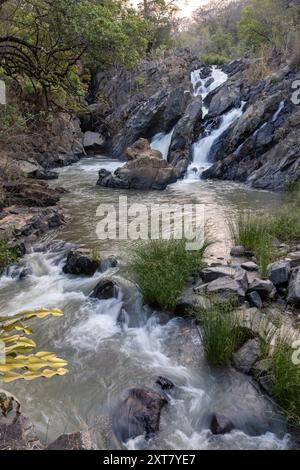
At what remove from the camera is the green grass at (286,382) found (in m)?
3.23

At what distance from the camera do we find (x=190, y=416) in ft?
12.1

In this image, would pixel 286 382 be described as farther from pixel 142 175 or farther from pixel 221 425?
pixel 142 175

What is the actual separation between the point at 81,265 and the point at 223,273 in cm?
251

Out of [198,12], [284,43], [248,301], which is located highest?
[198,12]

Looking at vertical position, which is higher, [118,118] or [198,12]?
[198,12]

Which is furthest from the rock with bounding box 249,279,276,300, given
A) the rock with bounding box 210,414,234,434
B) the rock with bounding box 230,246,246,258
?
the rock with bounding box 210,414,234,434

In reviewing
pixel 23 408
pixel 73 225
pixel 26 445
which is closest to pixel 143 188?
pixel 73 225

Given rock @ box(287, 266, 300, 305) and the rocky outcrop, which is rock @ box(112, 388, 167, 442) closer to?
rock @ box(287, 266, 300, 305)

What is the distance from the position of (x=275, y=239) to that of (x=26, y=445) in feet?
16.7

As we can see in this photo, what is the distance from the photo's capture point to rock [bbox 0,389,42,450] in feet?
8.96

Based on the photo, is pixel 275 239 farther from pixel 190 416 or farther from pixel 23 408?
pixel 23 408

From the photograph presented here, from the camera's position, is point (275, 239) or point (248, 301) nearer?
point (248, 301)
